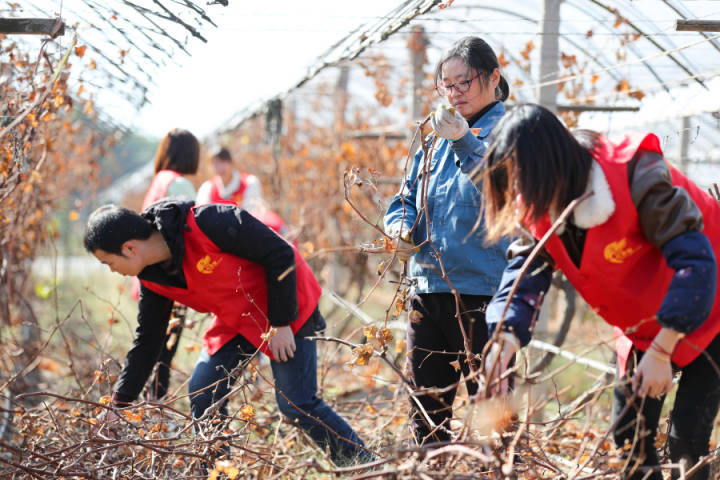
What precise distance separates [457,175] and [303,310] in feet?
2.66

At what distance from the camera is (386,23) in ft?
11.3

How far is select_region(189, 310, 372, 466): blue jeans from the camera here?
107 inches

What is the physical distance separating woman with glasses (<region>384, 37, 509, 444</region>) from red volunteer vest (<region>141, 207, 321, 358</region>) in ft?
1.45

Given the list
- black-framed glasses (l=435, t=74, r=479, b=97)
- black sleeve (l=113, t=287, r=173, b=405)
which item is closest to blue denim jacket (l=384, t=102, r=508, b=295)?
black-framed glasses (l=435, t=74, r=479, b=97)

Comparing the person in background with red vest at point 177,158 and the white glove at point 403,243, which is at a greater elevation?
the person in background with red vest at point 177,158

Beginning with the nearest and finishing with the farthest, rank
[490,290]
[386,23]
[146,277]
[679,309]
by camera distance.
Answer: [679,309] < [490,290] < [146,277] < [386,23]

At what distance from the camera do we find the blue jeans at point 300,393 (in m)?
2.72

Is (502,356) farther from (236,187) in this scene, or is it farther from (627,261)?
(236,187)

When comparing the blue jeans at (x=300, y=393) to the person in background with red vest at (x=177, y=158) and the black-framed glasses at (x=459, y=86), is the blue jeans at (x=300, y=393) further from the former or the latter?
the person in background with red vest at (x=177, y=158)

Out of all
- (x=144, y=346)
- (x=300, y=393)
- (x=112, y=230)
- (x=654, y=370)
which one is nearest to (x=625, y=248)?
(x=654, y=370)

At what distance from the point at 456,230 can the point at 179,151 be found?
7.27 feet

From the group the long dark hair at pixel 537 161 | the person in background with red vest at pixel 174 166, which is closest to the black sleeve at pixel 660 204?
the long dark hair at pixel 537 161

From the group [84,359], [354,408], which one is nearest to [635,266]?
[354,408]

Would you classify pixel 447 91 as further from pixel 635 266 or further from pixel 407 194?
pixel 635 266
